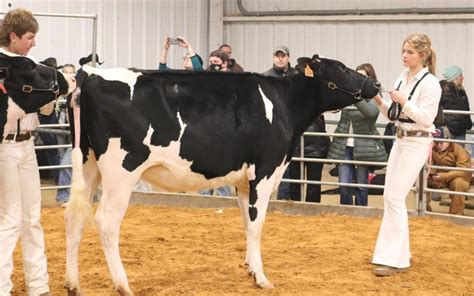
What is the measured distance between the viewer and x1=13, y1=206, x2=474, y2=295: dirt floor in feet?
21.5

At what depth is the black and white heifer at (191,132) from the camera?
234 inches

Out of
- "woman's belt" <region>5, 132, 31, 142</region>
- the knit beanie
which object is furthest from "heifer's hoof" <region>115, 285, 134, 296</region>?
the knit beanie

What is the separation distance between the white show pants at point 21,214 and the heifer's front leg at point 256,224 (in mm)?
1519

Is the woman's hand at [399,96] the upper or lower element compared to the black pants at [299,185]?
upper

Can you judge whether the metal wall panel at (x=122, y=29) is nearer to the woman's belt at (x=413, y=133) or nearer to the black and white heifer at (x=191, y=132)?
the black and white heifer at (x=191, y=132)

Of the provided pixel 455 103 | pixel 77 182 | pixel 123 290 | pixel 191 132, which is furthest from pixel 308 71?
pixel 455 103

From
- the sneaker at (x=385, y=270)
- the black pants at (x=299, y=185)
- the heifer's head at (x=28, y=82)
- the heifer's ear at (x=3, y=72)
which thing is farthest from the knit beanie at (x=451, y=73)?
the heifer's ear at (x=3, y=72)

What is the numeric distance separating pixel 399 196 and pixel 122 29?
940 cm

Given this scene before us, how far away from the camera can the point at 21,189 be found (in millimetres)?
5684

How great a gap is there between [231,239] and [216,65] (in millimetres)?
2909

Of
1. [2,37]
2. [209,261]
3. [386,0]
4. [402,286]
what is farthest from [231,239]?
[386,0]

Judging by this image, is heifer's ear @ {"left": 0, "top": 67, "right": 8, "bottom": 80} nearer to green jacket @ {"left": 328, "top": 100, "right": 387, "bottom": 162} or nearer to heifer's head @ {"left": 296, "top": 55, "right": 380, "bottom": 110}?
heifer's head @ {"left": 296, "top": 55, "right": 380, "bottom": 110}

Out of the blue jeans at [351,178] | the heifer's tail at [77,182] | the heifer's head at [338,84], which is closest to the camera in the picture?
the heifer's tail at [77,182]

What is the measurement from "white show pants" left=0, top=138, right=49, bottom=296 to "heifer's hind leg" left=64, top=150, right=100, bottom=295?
207mm
